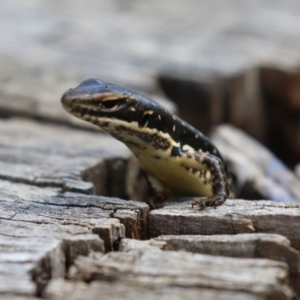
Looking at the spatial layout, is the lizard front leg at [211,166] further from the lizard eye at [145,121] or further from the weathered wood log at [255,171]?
the weathered wood log at [255,171]

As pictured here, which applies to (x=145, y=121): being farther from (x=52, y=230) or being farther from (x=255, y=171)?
(x=255, y=171)

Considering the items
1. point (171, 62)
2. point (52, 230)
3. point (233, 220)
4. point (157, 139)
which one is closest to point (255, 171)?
point (157, 139)

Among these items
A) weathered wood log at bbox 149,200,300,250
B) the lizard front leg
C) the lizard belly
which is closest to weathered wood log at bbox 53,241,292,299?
weathered wood log at bbox 149,200,300,250

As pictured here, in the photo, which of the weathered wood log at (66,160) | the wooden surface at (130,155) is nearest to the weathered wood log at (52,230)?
the wooden surface at (130,155)

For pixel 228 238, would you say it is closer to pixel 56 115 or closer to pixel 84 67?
pixel 56 115

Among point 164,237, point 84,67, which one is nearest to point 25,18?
point 84,67
